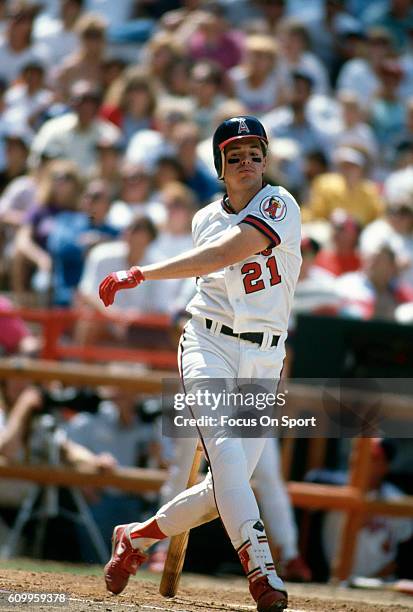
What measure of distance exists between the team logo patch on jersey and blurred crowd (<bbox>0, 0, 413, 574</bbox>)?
A: 109 inches

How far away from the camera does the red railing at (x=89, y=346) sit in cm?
852

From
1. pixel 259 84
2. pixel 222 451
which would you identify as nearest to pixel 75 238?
pixel 259 84

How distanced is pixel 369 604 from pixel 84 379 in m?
2.87

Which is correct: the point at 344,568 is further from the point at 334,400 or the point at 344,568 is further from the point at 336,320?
the point at 336,320

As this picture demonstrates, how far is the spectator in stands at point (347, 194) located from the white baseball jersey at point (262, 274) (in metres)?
5.64

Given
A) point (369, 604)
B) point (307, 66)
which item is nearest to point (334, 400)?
point (369, 604)

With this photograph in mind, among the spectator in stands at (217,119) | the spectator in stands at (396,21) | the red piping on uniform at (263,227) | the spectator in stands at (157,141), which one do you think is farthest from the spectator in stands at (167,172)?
the red piping on uniform at (263,227)

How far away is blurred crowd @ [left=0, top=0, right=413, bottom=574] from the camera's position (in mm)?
8938

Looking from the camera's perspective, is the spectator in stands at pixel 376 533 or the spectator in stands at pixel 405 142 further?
the spectator in stands at pixel 405 142

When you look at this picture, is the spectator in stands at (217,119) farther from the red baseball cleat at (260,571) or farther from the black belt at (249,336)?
the red baseball cleat at (260,571)

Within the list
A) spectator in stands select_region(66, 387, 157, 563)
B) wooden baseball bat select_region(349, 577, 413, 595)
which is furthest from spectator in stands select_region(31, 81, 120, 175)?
wooden baseball bat select_region(349, 577, 413, 595)

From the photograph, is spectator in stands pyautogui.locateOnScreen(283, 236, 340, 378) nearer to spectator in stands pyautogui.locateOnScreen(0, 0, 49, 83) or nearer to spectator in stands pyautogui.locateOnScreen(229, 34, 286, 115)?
spectator in stands pyautogui.locateOnScreen(229, 34, 286, 115)

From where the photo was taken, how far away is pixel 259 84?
12.0m

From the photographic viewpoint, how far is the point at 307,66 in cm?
1245
